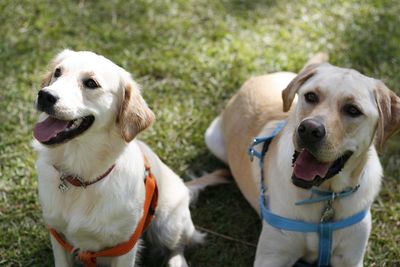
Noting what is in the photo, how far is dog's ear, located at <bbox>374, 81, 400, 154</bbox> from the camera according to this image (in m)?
2.99

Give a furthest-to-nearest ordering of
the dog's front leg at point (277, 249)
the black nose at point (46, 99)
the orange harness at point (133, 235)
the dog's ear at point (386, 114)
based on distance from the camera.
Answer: the dog's front leg at point (277, 249) < the orange harness at point (133, 235) < the dog's ear at point (386, 114) < the black nose at point (46, 99)

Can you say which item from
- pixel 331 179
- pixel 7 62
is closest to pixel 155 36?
pixel 7 62

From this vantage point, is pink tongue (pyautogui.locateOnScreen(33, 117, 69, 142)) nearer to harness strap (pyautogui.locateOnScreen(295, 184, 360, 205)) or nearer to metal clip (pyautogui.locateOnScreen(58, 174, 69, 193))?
metal clip (pyautogui.locateOnScreen(58, 174, 69, 193))

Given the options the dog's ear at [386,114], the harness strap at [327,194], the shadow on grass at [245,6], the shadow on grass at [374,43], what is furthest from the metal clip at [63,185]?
the shadow on grass at [245,6]

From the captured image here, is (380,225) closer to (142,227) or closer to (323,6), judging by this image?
(142,227)

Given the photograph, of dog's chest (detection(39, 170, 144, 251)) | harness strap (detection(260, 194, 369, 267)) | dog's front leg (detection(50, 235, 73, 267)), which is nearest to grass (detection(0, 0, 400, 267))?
dog's front leg (detection(50, 235, 73, 267))

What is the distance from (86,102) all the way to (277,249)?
4.70 ft

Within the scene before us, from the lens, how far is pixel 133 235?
3.17m

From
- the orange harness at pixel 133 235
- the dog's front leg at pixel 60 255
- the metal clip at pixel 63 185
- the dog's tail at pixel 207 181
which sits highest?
the metal clip at pixel 63 185

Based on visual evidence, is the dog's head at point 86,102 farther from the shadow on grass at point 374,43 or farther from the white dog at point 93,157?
the shadow on grass at point 374,43

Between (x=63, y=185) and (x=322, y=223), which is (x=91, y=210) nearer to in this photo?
Answer: (x=63, y=185)

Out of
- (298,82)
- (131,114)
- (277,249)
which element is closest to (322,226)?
→ (277,249)

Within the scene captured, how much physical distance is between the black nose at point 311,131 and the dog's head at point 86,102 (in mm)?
797

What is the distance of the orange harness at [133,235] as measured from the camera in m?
3.18
